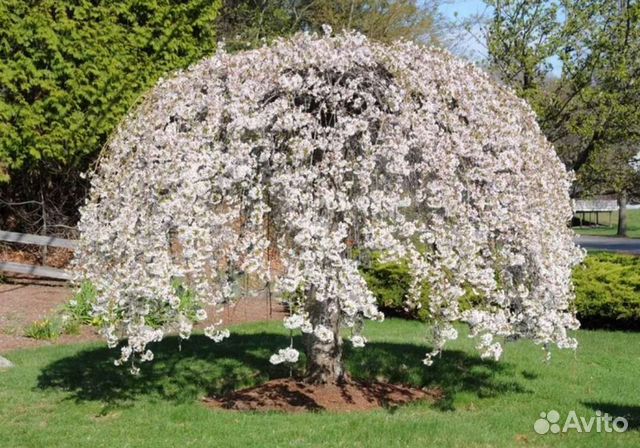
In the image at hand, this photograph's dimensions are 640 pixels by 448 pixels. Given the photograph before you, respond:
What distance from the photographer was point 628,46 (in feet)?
38.8

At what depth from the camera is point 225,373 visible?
7352mm

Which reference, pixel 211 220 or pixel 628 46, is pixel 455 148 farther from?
pixel 628 46

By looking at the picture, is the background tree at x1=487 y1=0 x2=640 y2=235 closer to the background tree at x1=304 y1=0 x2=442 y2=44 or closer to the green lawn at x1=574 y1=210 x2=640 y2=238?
the background tree at x1=304 y1=0 x2=442 y2=44

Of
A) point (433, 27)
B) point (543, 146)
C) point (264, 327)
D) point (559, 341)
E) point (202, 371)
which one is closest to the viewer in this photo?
point (559, 341)

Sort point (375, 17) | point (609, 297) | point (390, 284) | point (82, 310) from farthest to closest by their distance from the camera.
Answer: point (375, 17) → point (390, 284) → point (609, 297) → point (82, 310)

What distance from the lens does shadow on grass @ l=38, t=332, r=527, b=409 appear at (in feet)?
22.3

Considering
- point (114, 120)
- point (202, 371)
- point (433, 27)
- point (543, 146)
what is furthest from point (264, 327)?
point (433, 27)

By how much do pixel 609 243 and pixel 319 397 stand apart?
26.4 m

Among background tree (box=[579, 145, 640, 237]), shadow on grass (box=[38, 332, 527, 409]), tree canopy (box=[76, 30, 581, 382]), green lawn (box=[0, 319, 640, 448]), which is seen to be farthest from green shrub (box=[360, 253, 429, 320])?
tree canopy (box=[76, 30, 581, 382])

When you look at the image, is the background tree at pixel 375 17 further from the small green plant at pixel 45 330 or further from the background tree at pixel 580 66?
the small green plant at pixel 45 330

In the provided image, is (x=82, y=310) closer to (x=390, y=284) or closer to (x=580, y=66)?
(x=390, y=284)

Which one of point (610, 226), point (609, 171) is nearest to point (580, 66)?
point (609, 171)

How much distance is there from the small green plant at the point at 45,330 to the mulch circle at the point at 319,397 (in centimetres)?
377

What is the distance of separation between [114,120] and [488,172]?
8.53 meters
